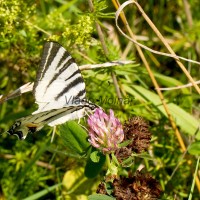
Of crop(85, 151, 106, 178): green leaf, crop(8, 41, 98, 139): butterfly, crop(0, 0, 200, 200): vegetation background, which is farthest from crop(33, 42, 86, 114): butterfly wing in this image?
crop(85, 151, 106, 178): green leaf

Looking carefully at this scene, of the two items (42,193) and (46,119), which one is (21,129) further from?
(42,193)

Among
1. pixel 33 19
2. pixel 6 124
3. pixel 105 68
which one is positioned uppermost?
pixel 33 19

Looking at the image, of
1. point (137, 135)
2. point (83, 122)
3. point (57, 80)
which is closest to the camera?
point (137, 135)

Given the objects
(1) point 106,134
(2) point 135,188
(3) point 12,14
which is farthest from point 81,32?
(2) point 135,188

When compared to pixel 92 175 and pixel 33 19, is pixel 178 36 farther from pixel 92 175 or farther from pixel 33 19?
pixel 92 175

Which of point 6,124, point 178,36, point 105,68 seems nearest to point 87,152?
point 105,68

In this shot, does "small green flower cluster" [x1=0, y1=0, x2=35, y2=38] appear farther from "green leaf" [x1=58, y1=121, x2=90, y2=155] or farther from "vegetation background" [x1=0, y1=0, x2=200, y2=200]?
"green leaf" [x1=58, y1=121, x2=90, y2=155]
